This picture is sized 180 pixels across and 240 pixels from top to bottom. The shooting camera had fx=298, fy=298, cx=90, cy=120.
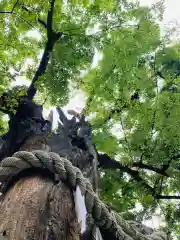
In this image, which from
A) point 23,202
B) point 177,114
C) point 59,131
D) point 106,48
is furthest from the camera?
point 106,48

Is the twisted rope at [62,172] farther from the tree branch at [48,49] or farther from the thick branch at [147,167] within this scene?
the thick branch at [147,167]

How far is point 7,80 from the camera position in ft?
15.9

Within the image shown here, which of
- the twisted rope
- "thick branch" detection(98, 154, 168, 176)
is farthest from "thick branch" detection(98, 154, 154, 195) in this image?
the twisted rope

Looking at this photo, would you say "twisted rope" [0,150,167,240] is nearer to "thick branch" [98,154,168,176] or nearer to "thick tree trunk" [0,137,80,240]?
"thick tree trunk" [0,137,80,240]

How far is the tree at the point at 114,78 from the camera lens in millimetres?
4820

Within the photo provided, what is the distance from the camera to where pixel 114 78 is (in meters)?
4.93

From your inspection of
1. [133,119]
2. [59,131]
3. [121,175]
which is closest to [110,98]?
[133,119]

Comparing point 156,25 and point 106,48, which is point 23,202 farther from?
point 156,25

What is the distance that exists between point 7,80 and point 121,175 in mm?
2637

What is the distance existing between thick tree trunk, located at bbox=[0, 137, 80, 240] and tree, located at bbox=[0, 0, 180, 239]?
2608 mm

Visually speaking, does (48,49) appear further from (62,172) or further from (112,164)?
(62,172)

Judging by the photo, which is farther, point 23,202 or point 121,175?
point 121,175

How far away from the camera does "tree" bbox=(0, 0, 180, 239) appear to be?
482 cm

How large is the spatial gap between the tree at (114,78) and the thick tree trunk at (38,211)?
2.61 metres
